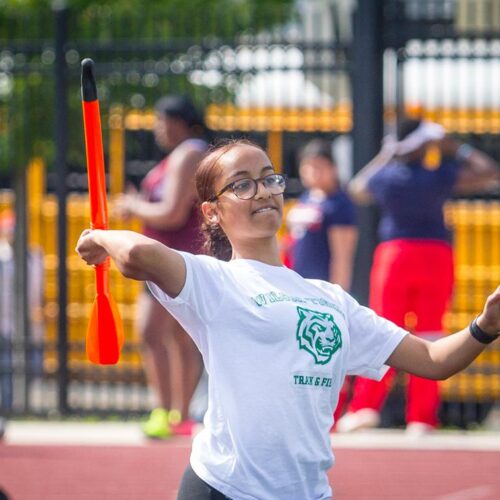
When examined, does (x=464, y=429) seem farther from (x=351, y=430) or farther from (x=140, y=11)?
(x=140, y=11)

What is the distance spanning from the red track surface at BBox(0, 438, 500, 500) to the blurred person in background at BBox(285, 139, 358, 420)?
81cm

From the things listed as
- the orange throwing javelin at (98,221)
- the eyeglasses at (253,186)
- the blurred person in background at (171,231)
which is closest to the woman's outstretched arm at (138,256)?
the orange throwing javelin at (98,221)

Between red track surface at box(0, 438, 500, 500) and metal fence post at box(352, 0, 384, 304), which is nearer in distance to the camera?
red track surface at box(0, 438, 500, 500)

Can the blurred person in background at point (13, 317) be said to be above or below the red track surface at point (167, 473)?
above

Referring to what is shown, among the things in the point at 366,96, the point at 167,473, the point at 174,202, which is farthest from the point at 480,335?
the point at 366,96

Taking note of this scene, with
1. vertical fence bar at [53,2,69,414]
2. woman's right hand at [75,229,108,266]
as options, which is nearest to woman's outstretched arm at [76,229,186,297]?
woman's right hand at [75,229,108,266]

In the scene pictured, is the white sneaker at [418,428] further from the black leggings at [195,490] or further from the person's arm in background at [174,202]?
the black leggings at [195,490]

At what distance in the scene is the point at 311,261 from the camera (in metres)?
7.94

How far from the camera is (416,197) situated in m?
7.78

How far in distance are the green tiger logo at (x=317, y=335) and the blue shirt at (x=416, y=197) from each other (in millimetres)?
4681

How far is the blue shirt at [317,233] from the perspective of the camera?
7.93m

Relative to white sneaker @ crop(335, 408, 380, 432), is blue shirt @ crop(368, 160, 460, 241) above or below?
above

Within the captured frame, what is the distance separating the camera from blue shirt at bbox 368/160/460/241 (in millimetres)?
7785

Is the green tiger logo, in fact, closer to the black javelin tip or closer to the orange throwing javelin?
the orange throwing javelin
